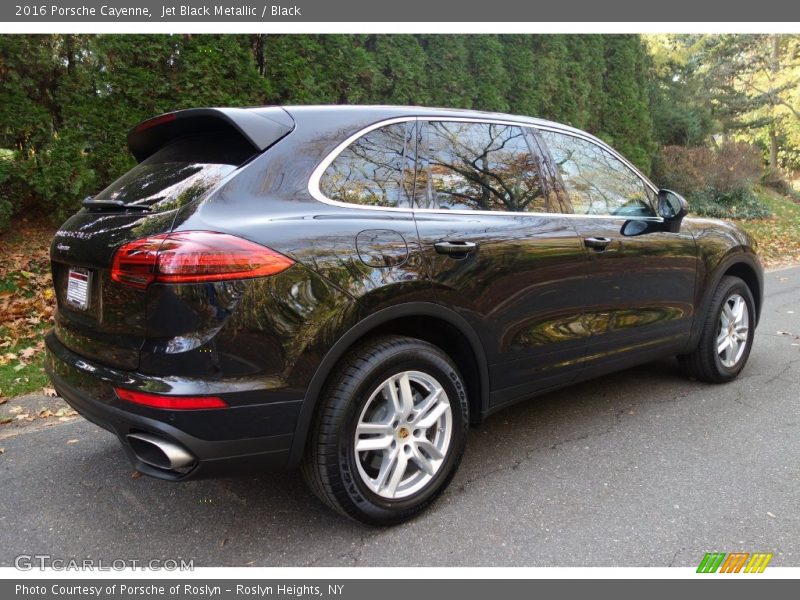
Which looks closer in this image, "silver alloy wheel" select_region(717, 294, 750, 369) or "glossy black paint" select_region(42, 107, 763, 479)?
"glossy black paint" select_region(42, 107, 763, 479)

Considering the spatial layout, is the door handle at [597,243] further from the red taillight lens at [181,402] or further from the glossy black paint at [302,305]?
the red taillight lens at [181,402]

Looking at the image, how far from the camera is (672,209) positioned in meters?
3.73

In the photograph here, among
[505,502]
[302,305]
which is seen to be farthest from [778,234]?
[302,305]

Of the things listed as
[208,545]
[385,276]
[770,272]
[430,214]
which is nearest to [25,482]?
[208,545]

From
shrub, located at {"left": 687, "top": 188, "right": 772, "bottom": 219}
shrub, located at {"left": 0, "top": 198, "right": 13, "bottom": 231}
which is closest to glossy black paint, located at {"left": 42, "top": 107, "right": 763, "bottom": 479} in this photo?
shrub, located at {"left": 0, "top": 198, "right": 13, "bottom": 231}

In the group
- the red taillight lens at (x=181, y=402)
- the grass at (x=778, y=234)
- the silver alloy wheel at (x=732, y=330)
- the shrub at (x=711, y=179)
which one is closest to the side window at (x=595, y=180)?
the silver alloy wheel at (x=732, y=330)

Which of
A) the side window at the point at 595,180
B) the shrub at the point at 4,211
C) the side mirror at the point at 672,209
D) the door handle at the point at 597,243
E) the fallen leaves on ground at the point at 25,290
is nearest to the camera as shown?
the door handle at the point at 597,243

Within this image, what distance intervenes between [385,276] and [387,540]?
43.6 inches

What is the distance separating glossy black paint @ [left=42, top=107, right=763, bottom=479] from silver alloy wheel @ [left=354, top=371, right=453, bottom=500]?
0.84 feet

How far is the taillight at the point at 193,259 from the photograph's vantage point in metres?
2.02

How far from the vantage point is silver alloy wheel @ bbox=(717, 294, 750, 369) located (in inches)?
169

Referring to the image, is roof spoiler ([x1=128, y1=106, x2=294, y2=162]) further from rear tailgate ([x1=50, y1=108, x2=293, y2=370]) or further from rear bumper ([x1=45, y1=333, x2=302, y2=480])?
rear bumper ([x1=45, y1=333, x2=302, y2=480])

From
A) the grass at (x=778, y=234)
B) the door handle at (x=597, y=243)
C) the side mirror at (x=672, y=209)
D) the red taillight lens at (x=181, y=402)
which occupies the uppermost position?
the side mirror at (x=672, y=209)

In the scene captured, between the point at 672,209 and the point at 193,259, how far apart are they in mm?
3002
